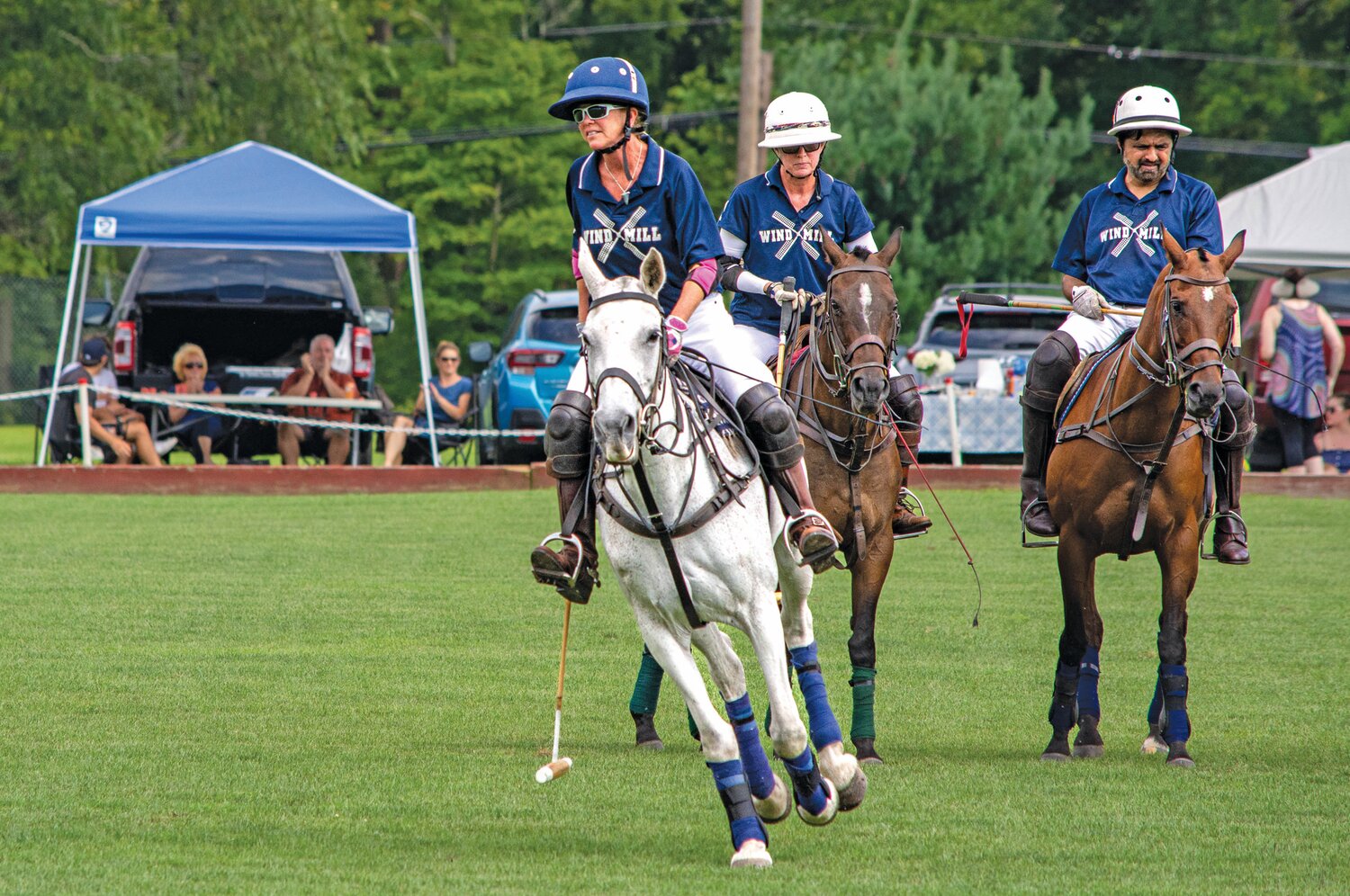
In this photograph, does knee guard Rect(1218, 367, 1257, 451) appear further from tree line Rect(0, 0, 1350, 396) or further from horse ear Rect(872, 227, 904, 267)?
tree line Rect(0, 0, 1350, 396)

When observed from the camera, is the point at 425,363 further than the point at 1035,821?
Yes

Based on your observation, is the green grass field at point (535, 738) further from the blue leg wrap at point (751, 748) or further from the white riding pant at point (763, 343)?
the white riding pant at point (763, 343)

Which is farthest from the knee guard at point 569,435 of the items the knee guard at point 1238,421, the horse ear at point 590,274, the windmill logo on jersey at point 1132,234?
the knee guard at point 1238,421

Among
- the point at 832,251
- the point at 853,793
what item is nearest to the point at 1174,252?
the point at 832,251

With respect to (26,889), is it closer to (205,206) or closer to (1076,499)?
(1076,499)

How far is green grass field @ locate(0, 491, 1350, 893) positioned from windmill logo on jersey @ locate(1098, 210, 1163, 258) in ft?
7.74

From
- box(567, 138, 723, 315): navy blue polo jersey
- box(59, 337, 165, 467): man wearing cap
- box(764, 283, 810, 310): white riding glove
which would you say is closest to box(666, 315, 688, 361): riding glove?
box(567, 138, 723, 315): navy blue polo jersey

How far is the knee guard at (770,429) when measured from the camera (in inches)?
289

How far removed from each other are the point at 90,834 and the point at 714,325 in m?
3.06

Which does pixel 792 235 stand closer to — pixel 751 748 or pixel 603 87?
pixel 603 87

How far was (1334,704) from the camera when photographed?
32.7 feet

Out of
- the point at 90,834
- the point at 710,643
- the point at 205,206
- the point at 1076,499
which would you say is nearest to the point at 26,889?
the point at 90,834

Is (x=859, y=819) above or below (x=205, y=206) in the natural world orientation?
below

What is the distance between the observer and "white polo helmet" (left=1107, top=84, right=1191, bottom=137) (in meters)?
9.38
